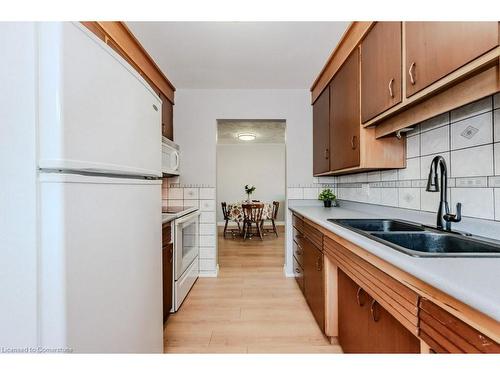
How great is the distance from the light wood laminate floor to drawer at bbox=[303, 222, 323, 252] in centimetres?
66

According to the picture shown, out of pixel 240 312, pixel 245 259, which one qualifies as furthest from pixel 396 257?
pixel 245 259

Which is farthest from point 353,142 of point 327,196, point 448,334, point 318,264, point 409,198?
point 448,334

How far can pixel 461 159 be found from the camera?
4.22 feet

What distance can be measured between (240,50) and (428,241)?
2.05m

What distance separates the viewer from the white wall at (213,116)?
319 centimetres

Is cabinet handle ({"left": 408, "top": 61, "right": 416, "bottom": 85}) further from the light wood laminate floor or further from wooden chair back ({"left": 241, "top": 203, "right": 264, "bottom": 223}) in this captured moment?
wooden chair back ({"left": 241, "top": 203, "right": 264, "bottom": 223})

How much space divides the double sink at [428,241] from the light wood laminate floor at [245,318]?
0.89 m

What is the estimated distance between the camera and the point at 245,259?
12.7 feet

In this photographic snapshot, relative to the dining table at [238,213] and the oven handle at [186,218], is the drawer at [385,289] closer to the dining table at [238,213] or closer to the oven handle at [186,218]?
the oven handle at [186,218]

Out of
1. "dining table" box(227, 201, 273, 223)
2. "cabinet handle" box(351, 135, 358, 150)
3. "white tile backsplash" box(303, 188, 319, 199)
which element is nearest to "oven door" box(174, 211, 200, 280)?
"white tile backsplash" box(303, 188, 319, 199)

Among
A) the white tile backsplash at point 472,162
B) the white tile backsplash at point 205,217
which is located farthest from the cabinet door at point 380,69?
the white tile backsplash at point 205,217

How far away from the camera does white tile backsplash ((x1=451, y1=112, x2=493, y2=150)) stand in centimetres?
114

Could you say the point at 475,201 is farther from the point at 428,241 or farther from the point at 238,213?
the point at 238,213
